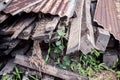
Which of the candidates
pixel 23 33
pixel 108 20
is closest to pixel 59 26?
pixel 23 33

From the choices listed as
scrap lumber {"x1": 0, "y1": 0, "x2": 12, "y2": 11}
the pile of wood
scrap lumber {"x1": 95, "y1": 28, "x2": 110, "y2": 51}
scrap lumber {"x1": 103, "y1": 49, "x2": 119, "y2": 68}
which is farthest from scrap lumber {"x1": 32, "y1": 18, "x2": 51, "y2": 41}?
scrap lumber {"x1": 103, "y1": 49, "x2": 119, "y2": 68}

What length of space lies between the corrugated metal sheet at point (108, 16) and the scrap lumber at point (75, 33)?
0.33 meters

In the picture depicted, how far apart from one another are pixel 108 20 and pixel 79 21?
755mm

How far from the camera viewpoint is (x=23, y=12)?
142 inches

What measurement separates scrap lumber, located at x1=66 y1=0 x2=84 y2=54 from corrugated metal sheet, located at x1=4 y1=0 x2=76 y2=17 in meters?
0.13

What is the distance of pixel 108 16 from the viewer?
4.28 m

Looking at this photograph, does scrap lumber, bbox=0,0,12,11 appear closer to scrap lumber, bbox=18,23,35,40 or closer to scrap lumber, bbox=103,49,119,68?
scrap lumber, bbox=18,23,35,40

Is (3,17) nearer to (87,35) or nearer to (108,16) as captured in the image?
(87,35)

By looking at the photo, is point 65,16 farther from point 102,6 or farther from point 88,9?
point 102,6

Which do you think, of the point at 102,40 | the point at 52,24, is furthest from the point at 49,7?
the point at 102,40

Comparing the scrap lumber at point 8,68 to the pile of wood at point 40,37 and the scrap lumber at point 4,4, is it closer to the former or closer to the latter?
the pile of wood at point 40,37

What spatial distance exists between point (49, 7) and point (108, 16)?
120cm

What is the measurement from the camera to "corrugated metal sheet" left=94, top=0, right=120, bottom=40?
13.0 ft

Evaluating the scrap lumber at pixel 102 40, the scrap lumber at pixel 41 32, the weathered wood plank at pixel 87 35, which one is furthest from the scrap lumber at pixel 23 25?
the scrap lumber at pixel 102 40
